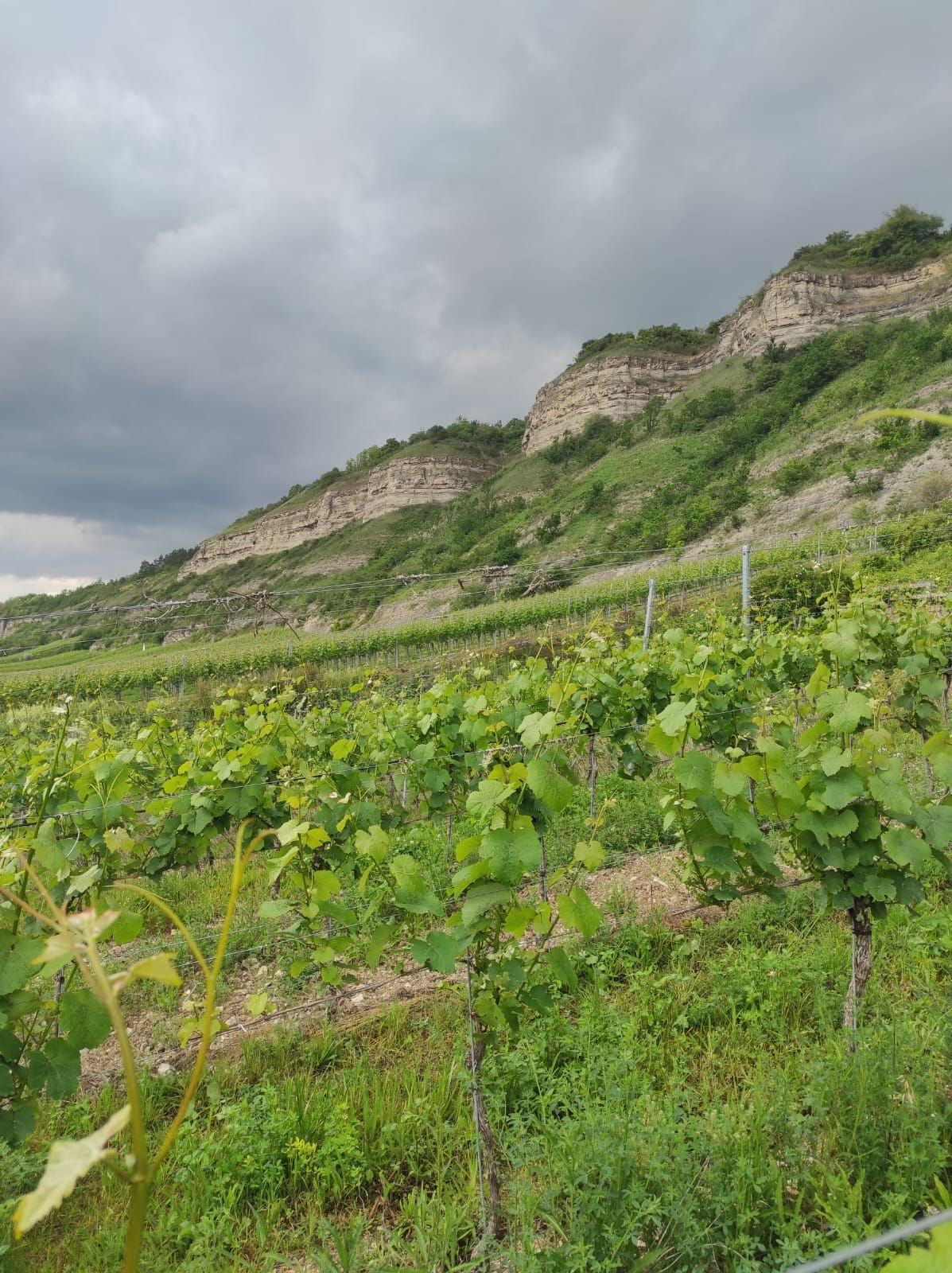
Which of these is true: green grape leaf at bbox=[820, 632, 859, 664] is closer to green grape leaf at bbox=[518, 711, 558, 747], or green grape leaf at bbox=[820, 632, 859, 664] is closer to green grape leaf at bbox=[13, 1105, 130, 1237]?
green grape leaf at bbox=[518, 711, 558, 747]

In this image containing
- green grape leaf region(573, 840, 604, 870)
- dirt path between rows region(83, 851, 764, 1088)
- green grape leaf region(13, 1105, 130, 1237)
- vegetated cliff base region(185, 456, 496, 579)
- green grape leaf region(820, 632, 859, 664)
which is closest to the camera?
green grape leaf region(13, 1105, 130, 1237)

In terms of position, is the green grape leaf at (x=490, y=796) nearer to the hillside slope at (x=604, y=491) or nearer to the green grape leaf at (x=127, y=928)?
the green grape leaf at (x=127, y=928)

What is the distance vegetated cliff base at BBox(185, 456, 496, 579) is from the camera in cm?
8244

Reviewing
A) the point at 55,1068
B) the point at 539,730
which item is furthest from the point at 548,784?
the point at 55,1068

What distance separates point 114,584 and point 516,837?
95.4 m

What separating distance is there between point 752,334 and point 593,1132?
67954 mm

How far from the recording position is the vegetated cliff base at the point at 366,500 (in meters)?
82.4

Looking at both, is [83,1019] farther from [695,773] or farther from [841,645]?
[841,645]

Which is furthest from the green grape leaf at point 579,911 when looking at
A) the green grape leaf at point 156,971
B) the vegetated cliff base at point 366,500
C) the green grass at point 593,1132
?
the vegetated cliff base at point 366,500

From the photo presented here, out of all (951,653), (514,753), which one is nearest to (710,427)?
(951,653)

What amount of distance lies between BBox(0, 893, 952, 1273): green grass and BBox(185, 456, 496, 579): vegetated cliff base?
80.4 metres

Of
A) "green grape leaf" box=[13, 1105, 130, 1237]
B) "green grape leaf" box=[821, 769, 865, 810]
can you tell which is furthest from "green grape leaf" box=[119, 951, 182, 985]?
"green grape leaf" box=[821, 769, 865, 810]

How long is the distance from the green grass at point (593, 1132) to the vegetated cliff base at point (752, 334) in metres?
58.5

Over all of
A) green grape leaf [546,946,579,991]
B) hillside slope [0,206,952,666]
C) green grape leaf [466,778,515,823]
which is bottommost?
green grape leaf [546,946,579,991]
